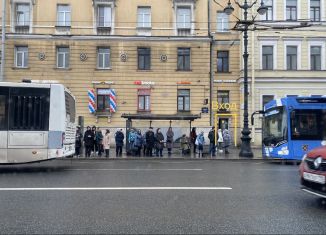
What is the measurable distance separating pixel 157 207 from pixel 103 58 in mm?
28366

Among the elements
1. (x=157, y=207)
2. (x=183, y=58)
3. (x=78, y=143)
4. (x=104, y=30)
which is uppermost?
(x=104, y=30)

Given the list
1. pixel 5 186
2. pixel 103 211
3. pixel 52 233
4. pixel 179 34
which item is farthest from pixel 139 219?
pixel 179 34

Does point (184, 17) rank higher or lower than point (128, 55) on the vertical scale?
higher

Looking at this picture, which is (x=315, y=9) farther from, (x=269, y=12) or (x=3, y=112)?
(x=3, y=112)

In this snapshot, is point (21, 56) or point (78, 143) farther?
point (21, 56)

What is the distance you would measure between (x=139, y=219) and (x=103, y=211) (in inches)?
35.3

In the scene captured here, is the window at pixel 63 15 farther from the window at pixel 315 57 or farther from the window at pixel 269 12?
the window at pixel 315 57

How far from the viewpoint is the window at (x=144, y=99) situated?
34406mm

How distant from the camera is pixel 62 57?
34.3 metres

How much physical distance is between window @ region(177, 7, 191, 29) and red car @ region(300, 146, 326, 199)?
28578 millimetres

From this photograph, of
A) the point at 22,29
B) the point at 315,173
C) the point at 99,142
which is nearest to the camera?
the point at 315,173

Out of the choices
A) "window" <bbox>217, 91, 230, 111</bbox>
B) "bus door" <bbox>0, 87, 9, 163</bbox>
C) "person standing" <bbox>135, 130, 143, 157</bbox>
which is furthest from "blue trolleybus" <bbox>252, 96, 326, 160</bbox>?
"window" <bbox>217, 91, 230, 111</bbox>

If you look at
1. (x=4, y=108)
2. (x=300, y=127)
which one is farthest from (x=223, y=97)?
(x=4, y=108)

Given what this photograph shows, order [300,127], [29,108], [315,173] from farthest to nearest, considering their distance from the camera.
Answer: [300,127] < [29,108] < [315,173]
